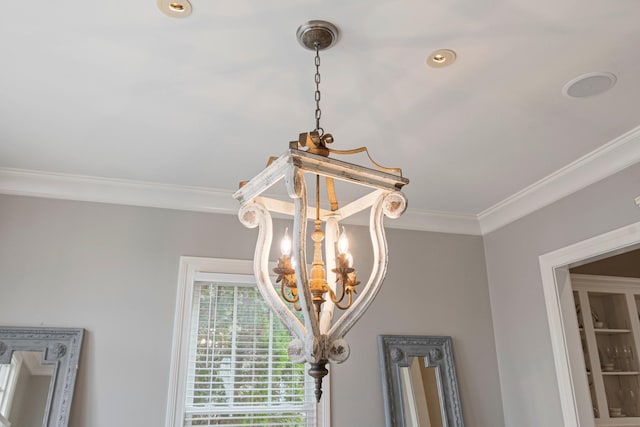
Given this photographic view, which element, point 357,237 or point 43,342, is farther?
point 357,237

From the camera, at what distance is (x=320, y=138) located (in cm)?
164

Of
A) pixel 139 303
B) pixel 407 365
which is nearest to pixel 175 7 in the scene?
pixel 139 303

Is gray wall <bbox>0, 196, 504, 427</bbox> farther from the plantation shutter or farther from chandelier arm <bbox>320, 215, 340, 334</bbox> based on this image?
chandelier arm <bbox>320, 215, 340, 334</bbox>

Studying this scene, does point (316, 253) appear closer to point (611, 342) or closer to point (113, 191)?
point (113, 191)

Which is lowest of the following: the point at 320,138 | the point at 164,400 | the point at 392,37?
the point at 164,400

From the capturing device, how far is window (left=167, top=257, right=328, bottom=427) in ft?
10.5

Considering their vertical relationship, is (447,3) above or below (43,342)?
above

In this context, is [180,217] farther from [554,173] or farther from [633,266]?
[633,266]

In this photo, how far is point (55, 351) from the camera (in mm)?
3031

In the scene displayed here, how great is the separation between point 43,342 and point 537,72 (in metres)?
3.04

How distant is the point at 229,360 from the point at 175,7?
2.24 meters

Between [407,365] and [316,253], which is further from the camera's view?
[407,365]

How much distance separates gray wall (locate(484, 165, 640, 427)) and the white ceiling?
0.91ft

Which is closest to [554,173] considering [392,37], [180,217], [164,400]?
[392,37]
